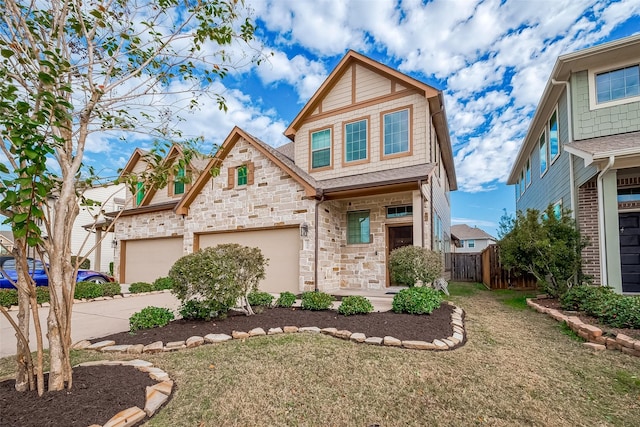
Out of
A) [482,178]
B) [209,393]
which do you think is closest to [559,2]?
[209,393]

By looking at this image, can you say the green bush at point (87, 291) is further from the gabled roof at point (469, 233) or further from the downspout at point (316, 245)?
the gabled roof at point (469, 233)

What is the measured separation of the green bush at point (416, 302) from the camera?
5.99 m

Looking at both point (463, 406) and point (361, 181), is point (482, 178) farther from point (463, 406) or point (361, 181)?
point (463, 406)

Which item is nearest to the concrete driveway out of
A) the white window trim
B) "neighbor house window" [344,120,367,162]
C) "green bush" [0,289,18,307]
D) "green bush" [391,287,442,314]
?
"green bush" [0,289,18,307]

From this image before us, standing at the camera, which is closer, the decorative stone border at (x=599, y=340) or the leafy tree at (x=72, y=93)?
the leafy tree at (x=72, y=93)

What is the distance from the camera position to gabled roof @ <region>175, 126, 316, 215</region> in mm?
9844

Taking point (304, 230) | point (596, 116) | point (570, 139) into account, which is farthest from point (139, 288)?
point (596, 116)

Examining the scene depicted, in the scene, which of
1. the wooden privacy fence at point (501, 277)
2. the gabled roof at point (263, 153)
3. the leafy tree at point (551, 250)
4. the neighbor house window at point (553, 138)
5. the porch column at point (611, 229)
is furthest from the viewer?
the wooden privacy fence at point (501, 277)

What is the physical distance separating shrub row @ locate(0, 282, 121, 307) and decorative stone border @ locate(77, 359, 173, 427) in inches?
246

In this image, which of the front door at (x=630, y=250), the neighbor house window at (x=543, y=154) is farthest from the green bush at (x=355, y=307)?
the neighbor house window at (x=543, y=154)

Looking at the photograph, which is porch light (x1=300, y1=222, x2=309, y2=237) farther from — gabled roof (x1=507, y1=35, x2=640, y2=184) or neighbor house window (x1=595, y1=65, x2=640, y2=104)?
neighbor house window (x1=595, y1=65, x2=640, y2=104)

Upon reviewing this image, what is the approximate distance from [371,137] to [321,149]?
1884 mm

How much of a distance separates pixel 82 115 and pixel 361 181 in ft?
23.4

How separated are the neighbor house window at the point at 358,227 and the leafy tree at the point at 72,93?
719 centimetres
